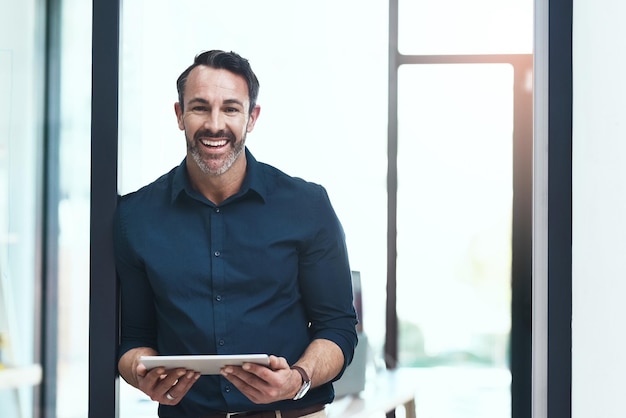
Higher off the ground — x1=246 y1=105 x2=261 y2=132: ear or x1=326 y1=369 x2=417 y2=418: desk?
x1=246 y1=105 x2=261 y2=132: ear

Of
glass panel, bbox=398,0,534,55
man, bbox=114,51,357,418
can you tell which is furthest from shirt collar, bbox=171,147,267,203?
glass panel, bbox=398,0,534,55

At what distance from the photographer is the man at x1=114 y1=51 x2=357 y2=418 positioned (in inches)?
56.6

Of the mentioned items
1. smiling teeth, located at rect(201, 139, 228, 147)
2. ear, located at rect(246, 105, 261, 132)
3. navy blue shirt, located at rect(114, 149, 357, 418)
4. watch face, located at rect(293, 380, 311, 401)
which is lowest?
watch face, located at rect(293, 380, 311, 401)

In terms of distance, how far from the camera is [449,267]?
1.50 metres

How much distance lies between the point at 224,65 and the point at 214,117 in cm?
11

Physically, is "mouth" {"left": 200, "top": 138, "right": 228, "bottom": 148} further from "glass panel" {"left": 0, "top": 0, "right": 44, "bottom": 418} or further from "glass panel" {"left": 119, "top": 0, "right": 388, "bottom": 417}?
A: "glass panel" {"left": 0, "top": 0, "right": 44, "bottom": 418}

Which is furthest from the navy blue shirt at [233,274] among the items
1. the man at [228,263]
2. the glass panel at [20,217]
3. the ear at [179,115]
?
the glass panel at [20,217]

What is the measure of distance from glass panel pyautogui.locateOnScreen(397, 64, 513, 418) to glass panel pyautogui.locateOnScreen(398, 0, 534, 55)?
0.04m

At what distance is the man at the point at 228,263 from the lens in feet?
Result: 4.72

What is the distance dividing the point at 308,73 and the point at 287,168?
209mm

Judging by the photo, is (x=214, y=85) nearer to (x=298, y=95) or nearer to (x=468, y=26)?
(x=298, y=95)

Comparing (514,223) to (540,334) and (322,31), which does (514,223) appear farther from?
(322,31)
